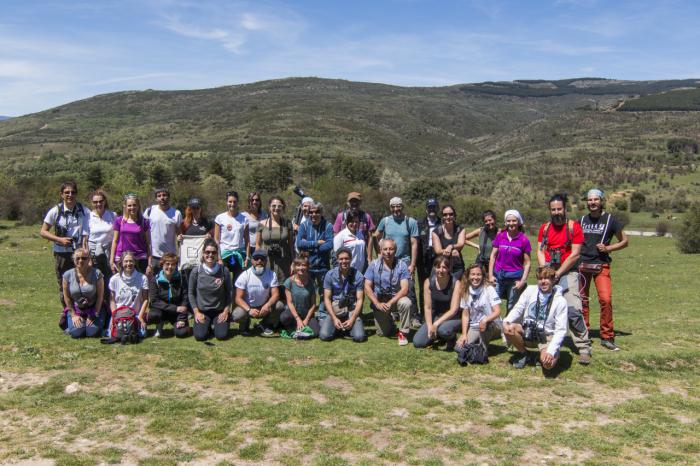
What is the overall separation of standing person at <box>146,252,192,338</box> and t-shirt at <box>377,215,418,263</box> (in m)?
3.50

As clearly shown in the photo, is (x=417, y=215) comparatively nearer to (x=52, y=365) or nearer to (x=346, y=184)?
(x=346, y=184)

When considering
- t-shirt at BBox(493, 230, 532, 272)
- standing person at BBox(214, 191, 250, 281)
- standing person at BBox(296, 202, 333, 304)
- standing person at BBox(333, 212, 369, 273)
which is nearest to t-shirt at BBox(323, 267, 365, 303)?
standing person at BBox(333, 212, 369, 273)

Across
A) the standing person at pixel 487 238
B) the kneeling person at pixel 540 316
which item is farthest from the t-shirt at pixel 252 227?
the kneeling person at pixel 540 316

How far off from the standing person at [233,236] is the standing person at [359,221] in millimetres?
1579

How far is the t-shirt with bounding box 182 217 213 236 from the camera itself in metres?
9.44

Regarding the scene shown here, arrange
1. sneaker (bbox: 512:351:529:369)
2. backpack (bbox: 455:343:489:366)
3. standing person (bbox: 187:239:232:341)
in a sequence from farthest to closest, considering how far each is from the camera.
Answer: standing person (bbox: 187:239:232:341)
backpack (bbox: 455:343:489:366)
sneaker (bbox: 512:351:529:369)

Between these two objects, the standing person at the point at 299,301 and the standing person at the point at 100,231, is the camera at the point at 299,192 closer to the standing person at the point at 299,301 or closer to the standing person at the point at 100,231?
the standing person at the point at 299,301

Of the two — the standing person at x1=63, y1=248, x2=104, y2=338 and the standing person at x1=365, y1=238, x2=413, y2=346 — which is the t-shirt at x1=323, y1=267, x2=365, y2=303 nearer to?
the standing person at x1=365, y1=238, x2=413, y2=346

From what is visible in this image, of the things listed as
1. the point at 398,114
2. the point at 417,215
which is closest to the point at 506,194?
the point at 417,215

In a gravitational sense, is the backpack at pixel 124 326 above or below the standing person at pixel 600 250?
below

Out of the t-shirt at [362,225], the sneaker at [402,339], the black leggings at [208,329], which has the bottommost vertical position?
the sneaker at [402,339]

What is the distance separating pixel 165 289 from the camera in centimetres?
905

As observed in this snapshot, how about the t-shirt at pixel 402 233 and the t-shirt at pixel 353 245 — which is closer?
the t-shirt at pixel 353 245

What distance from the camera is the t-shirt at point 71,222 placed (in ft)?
29.5
